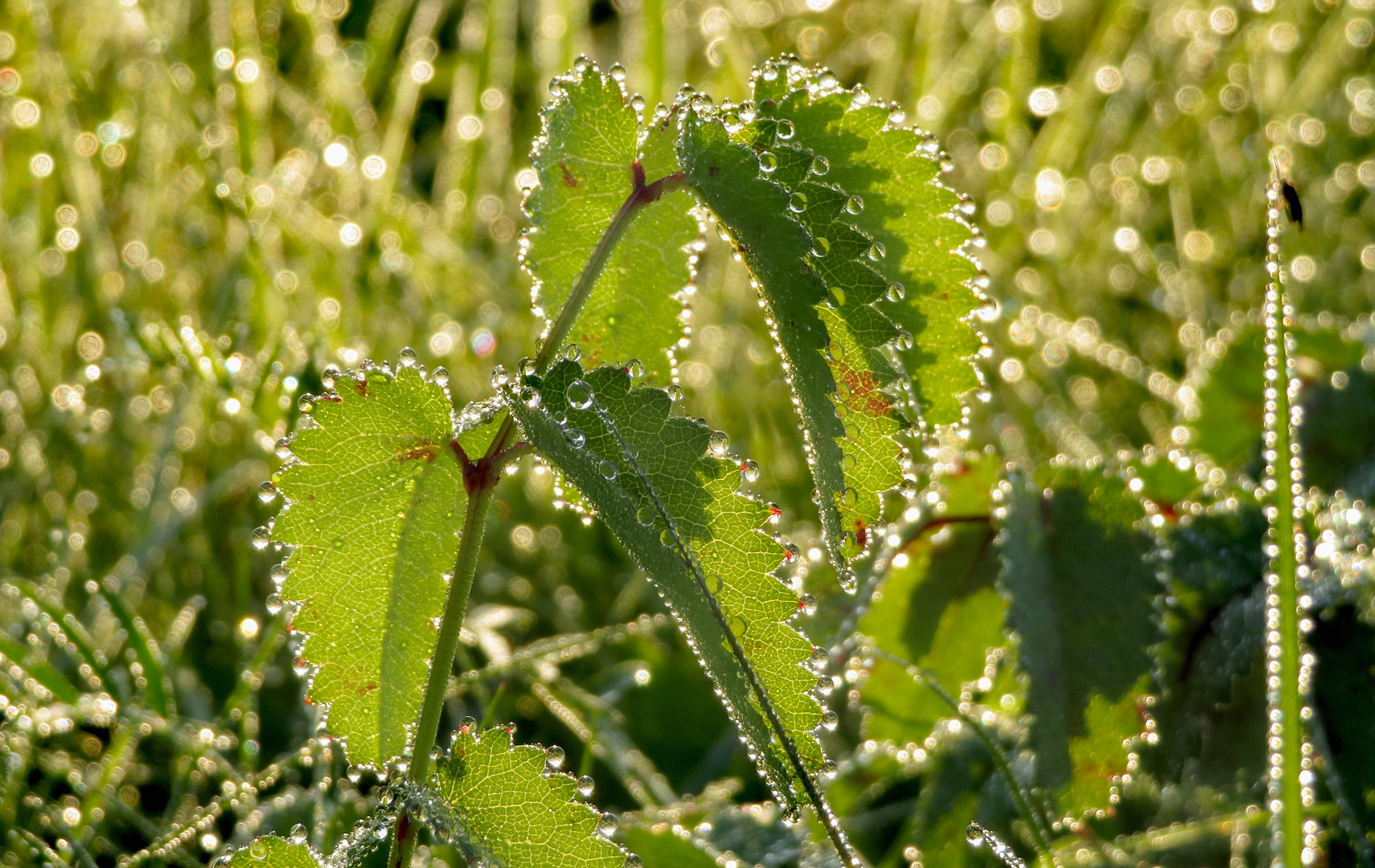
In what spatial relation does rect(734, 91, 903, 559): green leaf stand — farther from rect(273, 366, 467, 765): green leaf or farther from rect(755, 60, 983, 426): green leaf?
rect(273, 366, 467, 765): green leaf

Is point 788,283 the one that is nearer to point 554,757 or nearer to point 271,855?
point 554,757

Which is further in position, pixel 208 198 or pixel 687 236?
pixel 208 198

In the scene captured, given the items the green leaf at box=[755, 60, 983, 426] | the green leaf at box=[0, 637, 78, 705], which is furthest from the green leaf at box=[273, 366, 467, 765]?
the green leaf at box=[0, 637, 78, 705]

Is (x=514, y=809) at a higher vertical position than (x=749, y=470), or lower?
lower

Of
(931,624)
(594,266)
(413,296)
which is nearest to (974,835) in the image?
(931,624)

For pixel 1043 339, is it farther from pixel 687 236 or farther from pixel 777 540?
pixel 777 540

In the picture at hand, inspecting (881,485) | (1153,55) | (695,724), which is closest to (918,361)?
(881,485)
